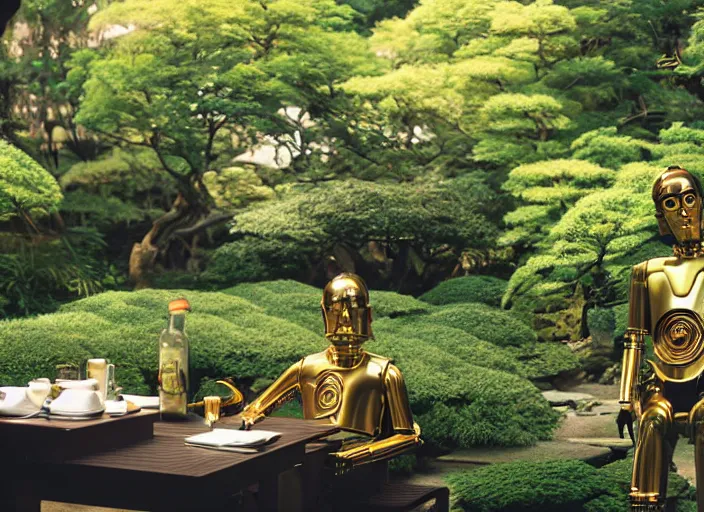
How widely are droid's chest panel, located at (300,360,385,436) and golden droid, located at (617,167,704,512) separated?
3.01 ft

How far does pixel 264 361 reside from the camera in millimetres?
6980

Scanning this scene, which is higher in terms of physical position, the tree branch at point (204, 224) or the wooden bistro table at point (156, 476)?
the tree branch at point (204, 224)

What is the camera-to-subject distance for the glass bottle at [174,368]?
3.17m

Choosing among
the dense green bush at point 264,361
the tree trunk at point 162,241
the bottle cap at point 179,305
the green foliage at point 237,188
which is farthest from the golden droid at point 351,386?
the green foliage at point 237,188

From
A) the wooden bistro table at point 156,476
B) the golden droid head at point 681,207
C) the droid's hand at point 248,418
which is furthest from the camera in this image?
the golden droid head at point 681,207

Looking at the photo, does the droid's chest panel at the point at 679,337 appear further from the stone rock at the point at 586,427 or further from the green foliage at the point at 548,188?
the green foliage at the point at 548,188

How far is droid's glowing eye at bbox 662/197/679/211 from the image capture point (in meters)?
3.70

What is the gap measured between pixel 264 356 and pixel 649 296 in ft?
12.4

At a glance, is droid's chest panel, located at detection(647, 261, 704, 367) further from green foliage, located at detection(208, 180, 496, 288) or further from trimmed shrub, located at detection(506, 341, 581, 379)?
green foliage, located at detection(208, 180, 496, 288)

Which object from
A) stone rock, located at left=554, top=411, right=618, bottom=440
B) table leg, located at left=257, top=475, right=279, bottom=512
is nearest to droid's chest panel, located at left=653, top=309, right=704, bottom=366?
table leg, located at left=257, top=475, right=279, bottom=512

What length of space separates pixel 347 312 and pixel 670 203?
1280 mm

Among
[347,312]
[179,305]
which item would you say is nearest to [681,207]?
[347,312]

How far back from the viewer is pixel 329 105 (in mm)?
12219

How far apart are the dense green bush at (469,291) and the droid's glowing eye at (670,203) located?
6.51m
